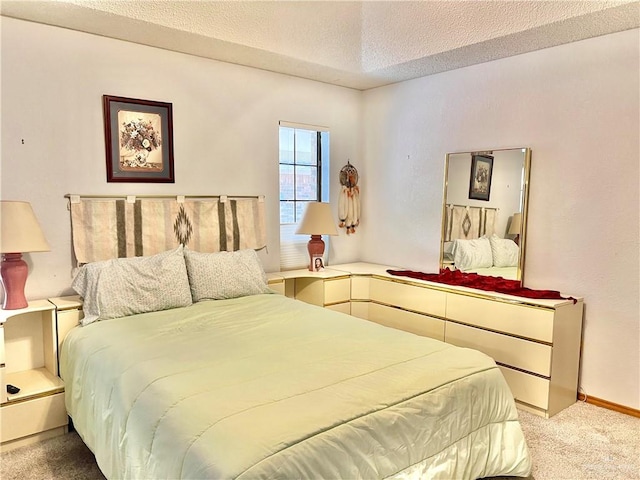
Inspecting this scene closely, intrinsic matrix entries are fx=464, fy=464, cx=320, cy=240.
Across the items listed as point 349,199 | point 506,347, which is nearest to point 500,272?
point 506,347

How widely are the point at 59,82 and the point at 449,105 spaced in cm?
283

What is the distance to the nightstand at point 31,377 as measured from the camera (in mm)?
2461

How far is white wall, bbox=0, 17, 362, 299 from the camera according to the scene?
9.07 ft

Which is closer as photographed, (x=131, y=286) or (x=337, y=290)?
(x=131, y=286)

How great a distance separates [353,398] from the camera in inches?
67.7

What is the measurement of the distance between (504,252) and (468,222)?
1.28 feet

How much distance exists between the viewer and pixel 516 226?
336cm

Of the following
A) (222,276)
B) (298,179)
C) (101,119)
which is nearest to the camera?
(101,119)

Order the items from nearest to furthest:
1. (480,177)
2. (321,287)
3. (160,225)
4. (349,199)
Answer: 1. (160,225)
2. (480,177)
3. (321,287)
4. (349,199)

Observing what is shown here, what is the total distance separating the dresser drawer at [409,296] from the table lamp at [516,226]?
66cm

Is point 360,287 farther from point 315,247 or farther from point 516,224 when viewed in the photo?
point 516,224

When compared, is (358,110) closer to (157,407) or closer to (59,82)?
(59,82)

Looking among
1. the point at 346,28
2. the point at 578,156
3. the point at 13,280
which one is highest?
the point at 346,28

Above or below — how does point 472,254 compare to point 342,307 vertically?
above
